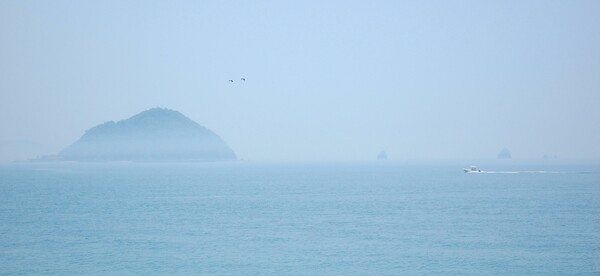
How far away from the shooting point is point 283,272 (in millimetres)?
50844

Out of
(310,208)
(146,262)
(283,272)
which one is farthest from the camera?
(310,208)

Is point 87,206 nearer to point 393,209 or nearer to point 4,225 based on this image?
point 4,225

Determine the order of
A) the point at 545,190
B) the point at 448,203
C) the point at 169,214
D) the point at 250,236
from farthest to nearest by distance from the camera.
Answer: the point at 545,190
the point at 448,203
the point at 169,214
the point at 250,236

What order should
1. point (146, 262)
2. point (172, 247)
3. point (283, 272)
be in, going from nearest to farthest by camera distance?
point (283, 272)
point (146, 262)
point (172, 247)

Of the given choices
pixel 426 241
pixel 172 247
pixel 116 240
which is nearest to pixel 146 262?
pixel 172 247

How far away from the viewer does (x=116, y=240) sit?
217 feet

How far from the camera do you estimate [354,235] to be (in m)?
69.0

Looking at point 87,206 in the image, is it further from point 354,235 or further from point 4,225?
point 354,235

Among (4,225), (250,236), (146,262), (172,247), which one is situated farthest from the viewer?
(4,225)

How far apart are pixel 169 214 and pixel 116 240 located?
26.0 m

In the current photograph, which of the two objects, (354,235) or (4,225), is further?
(4,225)

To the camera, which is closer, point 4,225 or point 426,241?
point 426,241

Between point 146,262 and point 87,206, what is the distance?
178ft

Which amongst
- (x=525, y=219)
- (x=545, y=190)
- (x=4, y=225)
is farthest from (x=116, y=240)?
(x=545, y=190)
